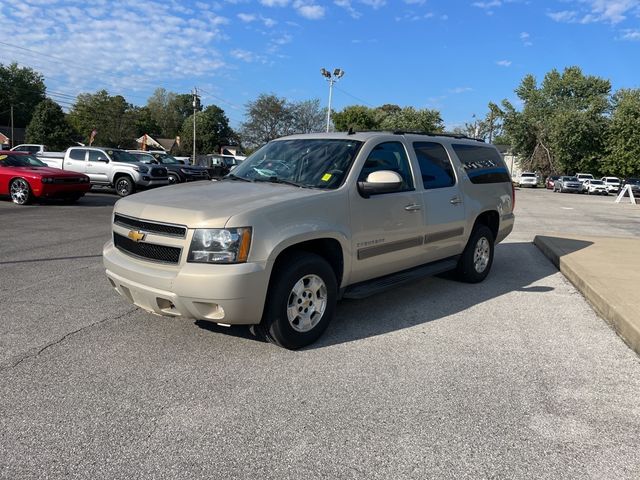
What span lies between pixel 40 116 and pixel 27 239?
58932 millimetres

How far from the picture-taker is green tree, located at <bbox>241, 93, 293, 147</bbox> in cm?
6581

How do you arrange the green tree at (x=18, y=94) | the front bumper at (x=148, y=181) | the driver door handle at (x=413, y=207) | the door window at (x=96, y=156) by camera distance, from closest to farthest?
1. the driver door handle at (x=413, y=207)
2. the front bumper at (x=148, y=181)
3. the door window at (x=96, y=156)
4. the green tree at (x=18, y=94)

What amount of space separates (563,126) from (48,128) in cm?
5767

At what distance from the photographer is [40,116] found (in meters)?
59.0

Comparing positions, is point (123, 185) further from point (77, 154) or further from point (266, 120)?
point (266, 120)

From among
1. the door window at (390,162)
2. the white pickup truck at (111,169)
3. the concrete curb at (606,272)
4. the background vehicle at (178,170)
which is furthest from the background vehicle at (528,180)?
the door window at (390,162)

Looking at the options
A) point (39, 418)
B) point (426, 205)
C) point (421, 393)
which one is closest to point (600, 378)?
point (421, 393)

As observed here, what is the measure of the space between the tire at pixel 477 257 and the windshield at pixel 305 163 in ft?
7.90

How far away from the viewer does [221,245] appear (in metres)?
3.72

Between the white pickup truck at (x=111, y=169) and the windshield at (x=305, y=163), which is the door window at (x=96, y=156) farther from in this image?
the windshield at (x=305, y=163)

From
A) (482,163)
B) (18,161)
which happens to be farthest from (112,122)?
(482,163)

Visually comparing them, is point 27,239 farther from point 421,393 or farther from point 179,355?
point 421,393

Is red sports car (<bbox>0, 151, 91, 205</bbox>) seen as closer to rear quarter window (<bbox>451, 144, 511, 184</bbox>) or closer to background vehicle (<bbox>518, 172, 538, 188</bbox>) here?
rear quarter window (<bbox>451, 144, 511, 184</bbox>)

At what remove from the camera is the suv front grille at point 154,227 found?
12.5 ft
